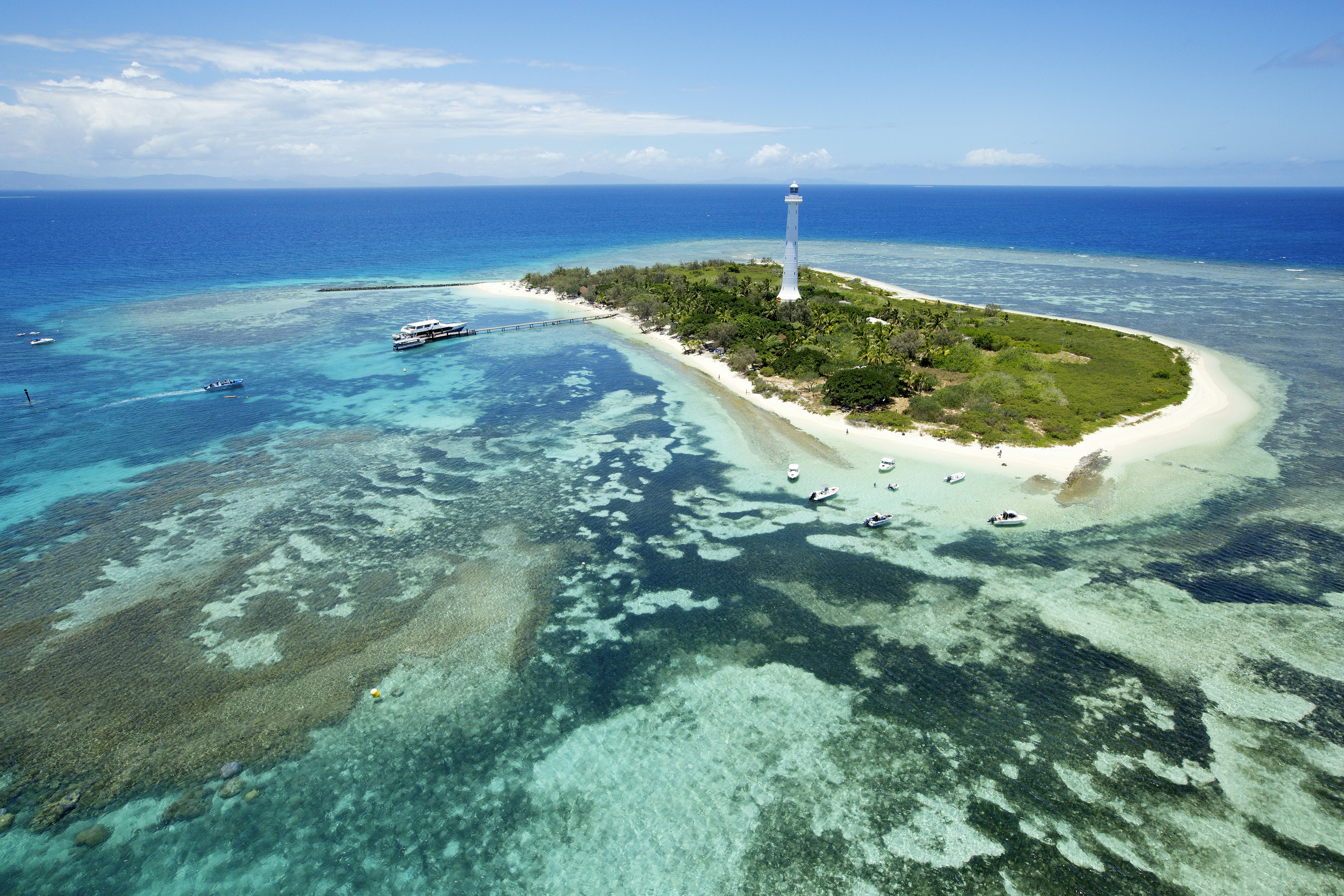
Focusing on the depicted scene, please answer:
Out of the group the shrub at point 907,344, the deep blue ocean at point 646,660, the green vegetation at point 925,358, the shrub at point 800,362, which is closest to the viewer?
the deep blue ocean at point 646,660

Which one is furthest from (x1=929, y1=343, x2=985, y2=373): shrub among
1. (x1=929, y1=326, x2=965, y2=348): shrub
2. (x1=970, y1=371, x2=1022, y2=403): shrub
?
(x1=970, y1=371, x2=1022, y2=403): shrub

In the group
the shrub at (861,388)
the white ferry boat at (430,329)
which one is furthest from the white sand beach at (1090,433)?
the white ferry boat at (430,329)

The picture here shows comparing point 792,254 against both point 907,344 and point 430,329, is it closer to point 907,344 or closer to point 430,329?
point 907,344

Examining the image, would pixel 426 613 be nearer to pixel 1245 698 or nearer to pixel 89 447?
pixel 1245 698

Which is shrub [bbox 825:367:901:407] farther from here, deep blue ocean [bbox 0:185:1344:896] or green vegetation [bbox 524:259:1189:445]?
deep blue ocean [bbox 0:185:1344:896]

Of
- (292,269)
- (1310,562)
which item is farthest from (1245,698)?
(292,269)

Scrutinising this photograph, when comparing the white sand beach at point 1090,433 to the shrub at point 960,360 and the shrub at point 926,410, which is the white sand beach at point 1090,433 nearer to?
the shrub at point 926,410
